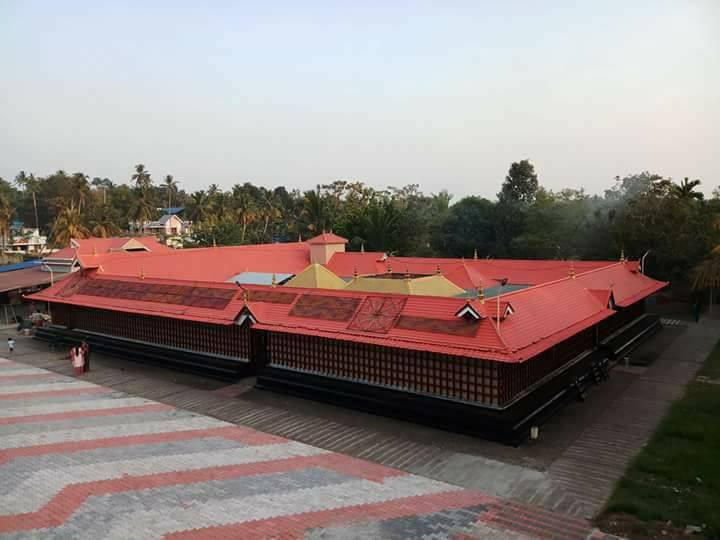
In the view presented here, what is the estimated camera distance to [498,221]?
4762 cm

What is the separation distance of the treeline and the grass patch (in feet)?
34.4

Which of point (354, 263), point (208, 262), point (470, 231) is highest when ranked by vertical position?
point (470, 231)

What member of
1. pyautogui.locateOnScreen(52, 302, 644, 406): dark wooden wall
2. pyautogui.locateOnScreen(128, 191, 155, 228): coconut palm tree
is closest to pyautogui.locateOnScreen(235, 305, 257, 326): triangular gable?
pyautogui.locateOnScreen(52, 302, 644, 406): dark wooden wall

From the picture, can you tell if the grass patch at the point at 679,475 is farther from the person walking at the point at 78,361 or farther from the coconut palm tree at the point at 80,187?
the coconut palm tree at the point at 80,187

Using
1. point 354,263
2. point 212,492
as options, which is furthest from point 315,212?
point 212,492

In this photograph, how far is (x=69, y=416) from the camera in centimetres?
1538

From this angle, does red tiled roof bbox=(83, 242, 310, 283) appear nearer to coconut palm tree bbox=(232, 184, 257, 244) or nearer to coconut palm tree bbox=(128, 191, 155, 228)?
coconut palm tree bbox=(232, 184, 257, 244)

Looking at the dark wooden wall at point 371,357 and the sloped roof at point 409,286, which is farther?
the sloped roof at point 409,286

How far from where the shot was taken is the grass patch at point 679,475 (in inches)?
377

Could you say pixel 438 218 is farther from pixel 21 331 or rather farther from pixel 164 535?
pixel 164 535

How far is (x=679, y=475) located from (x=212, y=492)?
9.13 m

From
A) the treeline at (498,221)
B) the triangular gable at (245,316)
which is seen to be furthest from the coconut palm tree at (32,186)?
the triangular gable at (245,316)

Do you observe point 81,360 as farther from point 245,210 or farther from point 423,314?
point 245,210

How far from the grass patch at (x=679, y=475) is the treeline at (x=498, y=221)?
413 inches
